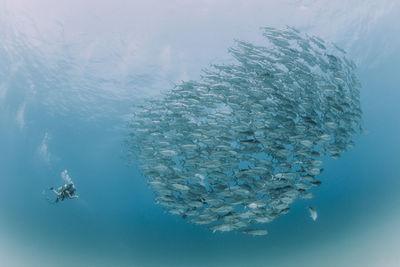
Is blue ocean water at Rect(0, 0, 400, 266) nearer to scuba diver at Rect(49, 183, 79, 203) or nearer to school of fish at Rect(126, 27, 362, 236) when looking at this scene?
school of fish at Rect(126, 27, 362, 236)

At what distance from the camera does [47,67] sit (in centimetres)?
2233

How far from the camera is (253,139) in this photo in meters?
8.23

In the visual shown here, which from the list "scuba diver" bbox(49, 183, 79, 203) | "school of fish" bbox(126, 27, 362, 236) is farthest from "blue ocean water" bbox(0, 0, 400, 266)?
"scuba diver" bbox(49, 183, 79, 203)

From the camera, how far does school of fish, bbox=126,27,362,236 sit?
8219 millimetres

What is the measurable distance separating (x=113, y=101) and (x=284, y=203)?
2166 centimetres

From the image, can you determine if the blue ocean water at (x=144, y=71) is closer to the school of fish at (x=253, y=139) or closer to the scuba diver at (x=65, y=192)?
the school of fish at (x=253, y=139)

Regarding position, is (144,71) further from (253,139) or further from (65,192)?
(253,139)

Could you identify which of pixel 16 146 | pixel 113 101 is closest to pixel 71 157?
pixel 16 146

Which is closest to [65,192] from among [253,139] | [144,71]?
[253,139]

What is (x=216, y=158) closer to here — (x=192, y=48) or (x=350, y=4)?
(x=192, y=48)

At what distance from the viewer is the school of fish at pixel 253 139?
8.22m

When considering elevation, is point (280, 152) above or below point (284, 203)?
above

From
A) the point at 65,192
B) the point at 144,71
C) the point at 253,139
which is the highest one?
the point at 144,71

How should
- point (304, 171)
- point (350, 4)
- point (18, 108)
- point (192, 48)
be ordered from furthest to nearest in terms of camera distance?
point (18, 108), point (192, 48), point (350, 4), point (304, 171)
